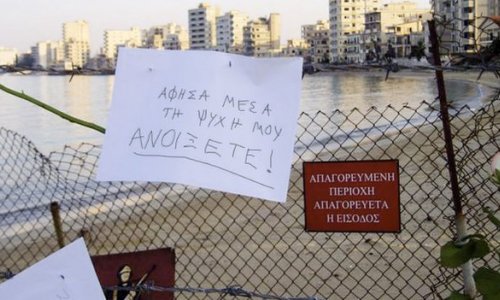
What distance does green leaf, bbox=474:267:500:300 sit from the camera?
240 cm

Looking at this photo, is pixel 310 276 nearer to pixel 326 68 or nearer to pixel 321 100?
pixel 326 68

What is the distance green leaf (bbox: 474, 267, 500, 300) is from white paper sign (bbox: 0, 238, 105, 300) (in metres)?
1.26

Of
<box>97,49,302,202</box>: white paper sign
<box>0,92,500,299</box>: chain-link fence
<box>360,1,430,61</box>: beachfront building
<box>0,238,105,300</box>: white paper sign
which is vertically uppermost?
<box>360,1,430,61</box>: beachfront building

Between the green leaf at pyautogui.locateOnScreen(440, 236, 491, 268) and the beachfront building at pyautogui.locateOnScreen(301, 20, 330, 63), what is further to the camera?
the beachfront building at pyautogui.locateOnScreen(301, 20, 330, 63)

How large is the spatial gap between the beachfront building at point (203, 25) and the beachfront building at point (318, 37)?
22744mm

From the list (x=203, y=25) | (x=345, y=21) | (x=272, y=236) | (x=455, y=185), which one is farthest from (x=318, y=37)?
(x=455, y=185)

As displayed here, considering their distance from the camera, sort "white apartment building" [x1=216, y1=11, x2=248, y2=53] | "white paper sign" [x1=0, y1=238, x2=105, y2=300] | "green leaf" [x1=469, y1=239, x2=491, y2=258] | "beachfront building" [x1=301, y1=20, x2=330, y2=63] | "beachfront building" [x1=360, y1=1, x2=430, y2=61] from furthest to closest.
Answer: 1. "white apartment building" [x1=216, y1=11, x2=248, y2=53]
2. "beachfront building" [x1=301, y1=20, x2=330, y2=63]
3. "beachfront building" [x1=360, y1=1, x2=430, y2=61]
4. "green leaf" [x1=469, y1=239, x2=491, y2=258]
5. "white paper sign" [x1=0, y1=238, x2=105, y2=300]

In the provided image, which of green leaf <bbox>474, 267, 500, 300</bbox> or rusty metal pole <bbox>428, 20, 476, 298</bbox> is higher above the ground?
rusty metal pole <bbox>428, 20, 476, 298</bbox>

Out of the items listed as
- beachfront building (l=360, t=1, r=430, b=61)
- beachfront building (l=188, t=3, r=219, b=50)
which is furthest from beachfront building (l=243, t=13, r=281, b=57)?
beachfront building (l=360, t=1, r=430, b=61)

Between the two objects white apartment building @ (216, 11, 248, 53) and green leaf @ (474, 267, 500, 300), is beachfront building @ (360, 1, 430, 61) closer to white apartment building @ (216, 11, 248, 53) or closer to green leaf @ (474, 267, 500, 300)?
white apartment building @ (216, 11, 248, 53)

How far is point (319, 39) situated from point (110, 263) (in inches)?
6648

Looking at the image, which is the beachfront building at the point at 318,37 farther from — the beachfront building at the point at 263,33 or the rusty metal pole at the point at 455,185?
the rusty metal pole at the point at 455,185

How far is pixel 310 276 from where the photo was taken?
6.78 metres

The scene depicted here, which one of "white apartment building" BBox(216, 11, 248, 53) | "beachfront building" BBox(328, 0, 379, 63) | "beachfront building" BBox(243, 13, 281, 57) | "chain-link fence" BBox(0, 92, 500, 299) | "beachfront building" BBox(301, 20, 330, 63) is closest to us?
"chain-link fence" BBox(0, 92, 500, 299)
